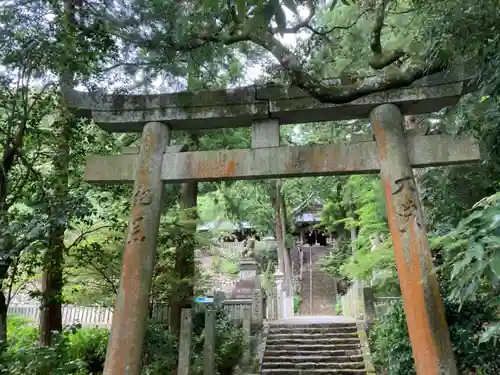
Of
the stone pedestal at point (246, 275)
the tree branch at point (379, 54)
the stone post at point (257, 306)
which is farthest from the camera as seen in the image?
the stone pedestal at point (246, 275)

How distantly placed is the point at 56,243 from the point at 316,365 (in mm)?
6054

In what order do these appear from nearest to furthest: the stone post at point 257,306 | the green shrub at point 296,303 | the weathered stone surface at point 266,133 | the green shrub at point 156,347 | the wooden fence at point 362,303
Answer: the weathered stone surface at point 266,133, the green shrub at point 156,347, the wooden fence at point 362,303, the stone post at point 257,306, the green shrub at point 296,303

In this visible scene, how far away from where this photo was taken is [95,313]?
12375 millimetres

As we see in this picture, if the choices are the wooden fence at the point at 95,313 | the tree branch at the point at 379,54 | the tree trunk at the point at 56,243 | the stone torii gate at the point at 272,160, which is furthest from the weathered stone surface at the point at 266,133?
the wooden fence at the point at 95,313

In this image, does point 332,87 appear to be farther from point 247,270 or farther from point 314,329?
point 247,270

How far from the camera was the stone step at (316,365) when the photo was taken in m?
8.98

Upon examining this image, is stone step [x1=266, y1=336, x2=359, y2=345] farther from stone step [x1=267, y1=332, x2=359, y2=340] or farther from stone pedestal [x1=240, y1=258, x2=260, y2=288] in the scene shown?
stone pedestal [x1=240, y1=258, x2=260, y2=288]

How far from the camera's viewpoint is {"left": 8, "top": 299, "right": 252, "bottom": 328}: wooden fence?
1027 cm

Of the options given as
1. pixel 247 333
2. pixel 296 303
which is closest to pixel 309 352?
pixel 247 333

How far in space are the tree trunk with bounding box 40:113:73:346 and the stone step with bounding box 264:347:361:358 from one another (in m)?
4.88

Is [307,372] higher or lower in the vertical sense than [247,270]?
lower

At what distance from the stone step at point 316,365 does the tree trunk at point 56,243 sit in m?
4.58

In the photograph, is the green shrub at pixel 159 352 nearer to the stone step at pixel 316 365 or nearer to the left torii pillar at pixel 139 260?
the stone step at pixel 316 365

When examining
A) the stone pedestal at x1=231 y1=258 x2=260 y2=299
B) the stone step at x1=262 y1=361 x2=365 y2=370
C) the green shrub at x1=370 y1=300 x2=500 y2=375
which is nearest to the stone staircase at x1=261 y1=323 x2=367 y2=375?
the stone step at x1=262 y1=361 x2=365 y2=370
